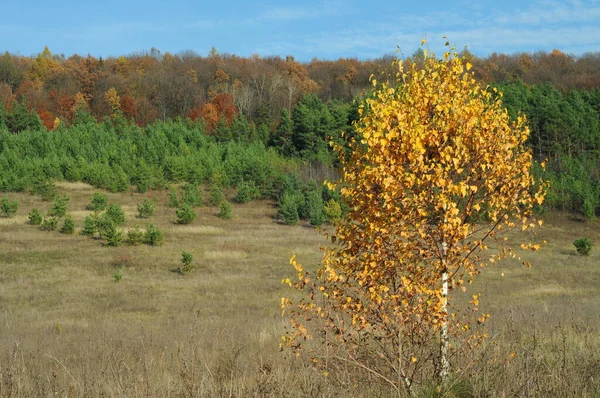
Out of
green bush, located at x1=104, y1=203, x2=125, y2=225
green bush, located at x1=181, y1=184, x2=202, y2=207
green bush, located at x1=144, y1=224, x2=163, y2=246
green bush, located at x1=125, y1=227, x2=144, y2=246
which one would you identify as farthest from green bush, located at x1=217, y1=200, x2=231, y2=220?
green bush, located at x1=125, y1=227, x2=144, y2=246

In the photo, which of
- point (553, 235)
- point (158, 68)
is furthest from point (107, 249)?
point (158, 68)

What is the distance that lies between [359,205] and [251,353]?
4094 millimetres

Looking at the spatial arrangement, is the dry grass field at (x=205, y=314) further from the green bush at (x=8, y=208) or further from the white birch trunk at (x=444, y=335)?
the green bush at (x=8, y=208)

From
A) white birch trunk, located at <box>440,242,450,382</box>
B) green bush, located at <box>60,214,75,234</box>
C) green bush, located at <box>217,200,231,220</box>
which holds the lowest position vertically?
green bush, located at <box>217,200,231,220</box>

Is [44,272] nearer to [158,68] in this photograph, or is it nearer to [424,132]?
[424,132]

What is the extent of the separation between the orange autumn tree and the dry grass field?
1.51 ft

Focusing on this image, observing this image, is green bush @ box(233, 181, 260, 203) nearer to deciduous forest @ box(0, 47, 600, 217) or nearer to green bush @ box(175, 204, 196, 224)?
deciduous forest @ box(0, 47, 600, 217)

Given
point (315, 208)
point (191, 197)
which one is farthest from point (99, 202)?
point (315, 208)

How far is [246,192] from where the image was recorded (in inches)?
2282

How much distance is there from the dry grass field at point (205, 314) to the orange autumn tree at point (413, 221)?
459mm

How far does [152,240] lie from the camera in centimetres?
3675

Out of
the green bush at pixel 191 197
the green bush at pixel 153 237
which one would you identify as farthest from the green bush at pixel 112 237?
the green bush at pixel 191 197

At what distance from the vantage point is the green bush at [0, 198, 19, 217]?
141 ft

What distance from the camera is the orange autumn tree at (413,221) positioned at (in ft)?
18.2
